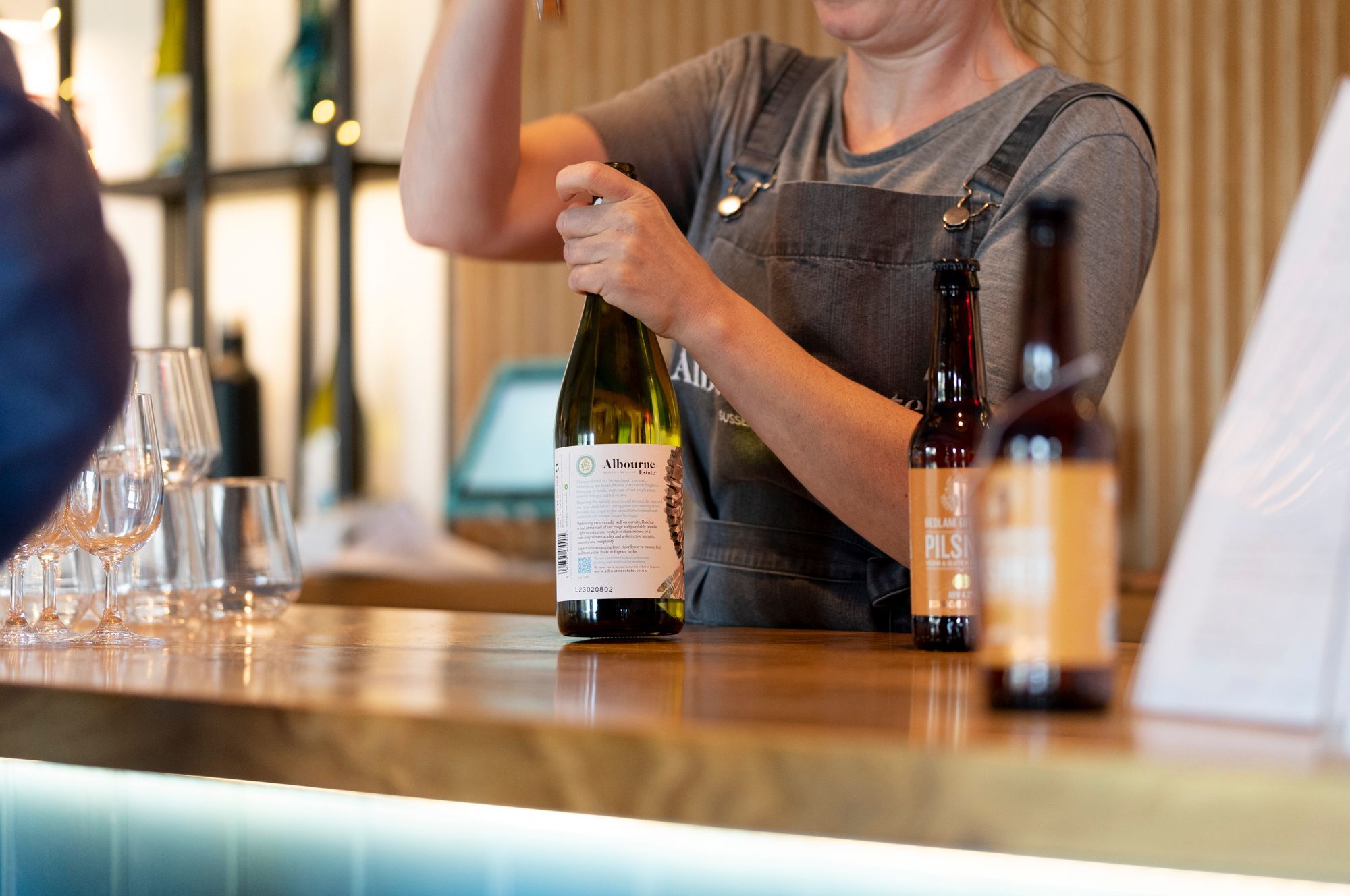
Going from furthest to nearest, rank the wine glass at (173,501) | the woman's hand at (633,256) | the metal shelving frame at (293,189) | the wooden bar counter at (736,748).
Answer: the metal shelving frame at (293,189)
the wine glass at (173,501)
the woman's hand at (633,256)
the wooden bar counter at (736,748)

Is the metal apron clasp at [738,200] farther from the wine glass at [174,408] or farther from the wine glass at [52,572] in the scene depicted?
the wine glass at [52,572]

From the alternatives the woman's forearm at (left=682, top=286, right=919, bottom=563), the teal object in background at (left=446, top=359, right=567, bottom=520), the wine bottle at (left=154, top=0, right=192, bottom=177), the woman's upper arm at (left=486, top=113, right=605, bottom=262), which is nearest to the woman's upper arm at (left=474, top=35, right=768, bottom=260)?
the woman's upper arm at (left=486, top=113, right=605, bottom=262)

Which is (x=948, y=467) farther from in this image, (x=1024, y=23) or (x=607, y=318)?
(x=1024, y=23)

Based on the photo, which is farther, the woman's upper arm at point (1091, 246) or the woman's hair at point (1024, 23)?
the woman's hair at point (1024, 23)

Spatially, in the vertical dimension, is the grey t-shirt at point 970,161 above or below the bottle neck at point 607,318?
above

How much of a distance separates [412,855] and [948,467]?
0.36 metres

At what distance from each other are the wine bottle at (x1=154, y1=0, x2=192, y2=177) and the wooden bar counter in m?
2.58

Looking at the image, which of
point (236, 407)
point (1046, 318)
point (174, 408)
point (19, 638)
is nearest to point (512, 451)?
point (236, 407)

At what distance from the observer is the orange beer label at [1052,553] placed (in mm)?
505

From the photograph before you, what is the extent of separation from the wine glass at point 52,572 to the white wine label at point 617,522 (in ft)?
1.13

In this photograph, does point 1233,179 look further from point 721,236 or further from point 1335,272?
point 1335,272

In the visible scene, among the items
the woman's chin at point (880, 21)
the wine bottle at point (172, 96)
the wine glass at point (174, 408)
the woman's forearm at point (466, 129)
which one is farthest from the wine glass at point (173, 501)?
the wine bottle at point (172, 96)

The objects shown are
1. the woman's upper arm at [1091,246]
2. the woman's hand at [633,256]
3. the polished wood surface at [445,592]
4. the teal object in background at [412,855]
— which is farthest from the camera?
the polished wood surface at [445,592]

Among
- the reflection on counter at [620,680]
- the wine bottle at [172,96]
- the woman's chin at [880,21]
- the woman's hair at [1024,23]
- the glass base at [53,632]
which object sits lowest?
the glass base at [53,632]
